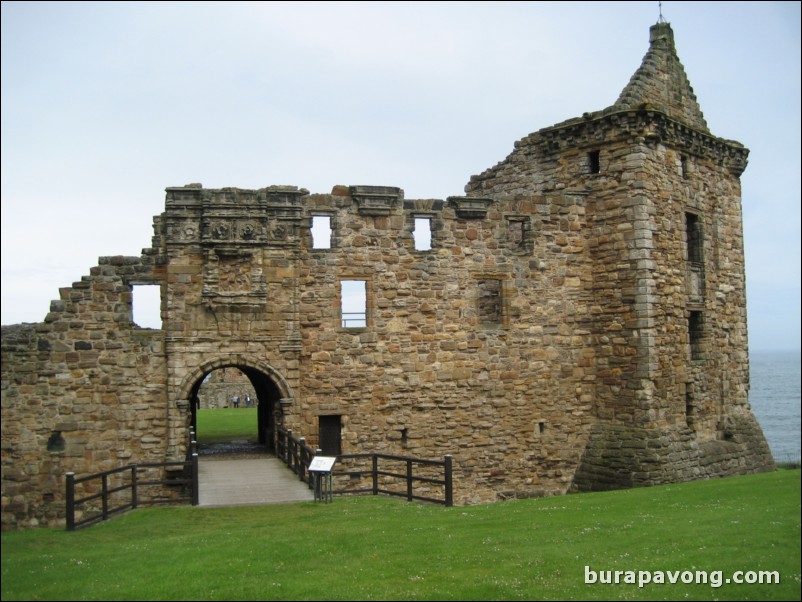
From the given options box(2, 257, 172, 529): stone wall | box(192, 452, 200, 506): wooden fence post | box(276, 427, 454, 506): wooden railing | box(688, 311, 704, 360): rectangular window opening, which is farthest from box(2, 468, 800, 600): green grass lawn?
box(688, 311, 704, 360): rectangular window opening

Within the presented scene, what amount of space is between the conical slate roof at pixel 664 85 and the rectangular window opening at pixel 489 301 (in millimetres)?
5829

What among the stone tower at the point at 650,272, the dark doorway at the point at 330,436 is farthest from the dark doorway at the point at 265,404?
the stone tower at the point at 650,272

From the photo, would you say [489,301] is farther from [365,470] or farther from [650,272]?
[365,470]

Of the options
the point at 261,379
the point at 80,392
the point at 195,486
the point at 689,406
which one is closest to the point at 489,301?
the point at 689,406

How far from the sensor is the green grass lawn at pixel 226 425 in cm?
2691

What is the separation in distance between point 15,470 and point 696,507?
1421cm

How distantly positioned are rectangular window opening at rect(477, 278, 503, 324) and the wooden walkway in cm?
674

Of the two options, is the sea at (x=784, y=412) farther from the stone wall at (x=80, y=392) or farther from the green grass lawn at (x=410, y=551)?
the stone wall at (x=80, y=392)

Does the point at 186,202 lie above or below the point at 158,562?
above

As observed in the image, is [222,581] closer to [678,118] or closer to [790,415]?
[790,415]

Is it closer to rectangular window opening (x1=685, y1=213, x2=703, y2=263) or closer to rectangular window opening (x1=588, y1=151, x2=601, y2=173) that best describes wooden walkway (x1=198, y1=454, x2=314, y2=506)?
rectangular window opening (x1=588, y1=151, x2=601, y2=173)

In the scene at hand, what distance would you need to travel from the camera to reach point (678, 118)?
24.5 m

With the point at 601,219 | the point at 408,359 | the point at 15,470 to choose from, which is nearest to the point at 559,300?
the point at 601,219

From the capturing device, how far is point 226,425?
1209 inches
